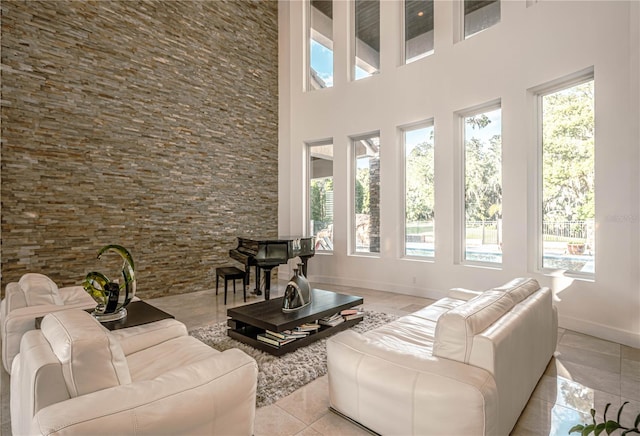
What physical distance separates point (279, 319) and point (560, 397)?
2212 millimetres

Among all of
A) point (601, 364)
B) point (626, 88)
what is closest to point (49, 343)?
point (601, 364)

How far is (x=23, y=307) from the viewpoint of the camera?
8.77 feet

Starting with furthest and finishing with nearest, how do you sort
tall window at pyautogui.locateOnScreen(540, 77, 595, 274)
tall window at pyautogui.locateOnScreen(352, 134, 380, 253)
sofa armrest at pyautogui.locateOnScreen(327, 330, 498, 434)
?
tall window at pyautogui.locateOnScreen(352, 134, 380, 253), tall window at pyautogui.locateOnScreen(540, 77, 595, 274), sofa armrest at pyautogui.locateOnScreen(327, 330, 498, 434)

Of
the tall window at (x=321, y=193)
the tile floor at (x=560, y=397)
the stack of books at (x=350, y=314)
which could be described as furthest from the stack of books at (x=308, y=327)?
the tall window at (x=321, y=193)

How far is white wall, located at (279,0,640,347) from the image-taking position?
3.42m

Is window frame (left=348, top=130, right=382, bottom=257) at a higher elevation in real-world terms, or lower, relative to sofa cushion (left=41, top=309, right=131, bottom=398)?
higher

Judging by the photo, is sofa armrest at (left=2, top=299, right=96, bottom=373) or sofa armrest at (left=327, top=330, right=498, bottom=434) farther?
sofa armrest at (left=2, top=299, right=96, bottom=373)

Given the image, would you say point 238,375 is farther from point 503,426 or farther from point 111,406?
point 503,426

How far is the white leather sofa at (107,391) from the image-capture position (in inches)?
44.1

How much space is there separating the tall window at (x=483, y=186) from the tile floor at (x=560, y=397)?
4.94 feet

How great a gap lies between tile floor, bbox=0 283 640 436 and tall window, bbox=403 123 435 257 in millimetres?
2364

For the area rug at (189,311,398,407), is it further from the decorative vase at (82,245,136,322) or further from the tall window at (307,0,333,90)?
the tall window at (307,0,333,90)

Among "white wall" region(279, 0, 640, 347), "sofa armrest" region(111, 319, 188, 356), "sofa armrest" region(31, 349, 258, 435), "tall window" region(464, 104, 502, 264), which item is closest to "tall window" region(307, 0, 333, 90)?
"white wall" region(279, 0, 640, 347)

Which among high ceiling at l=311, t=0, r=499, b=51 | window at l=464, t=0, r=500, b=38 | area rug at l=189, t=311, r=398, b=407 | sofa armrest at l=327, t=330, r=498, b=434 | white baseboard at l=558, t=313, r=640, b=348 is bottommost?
area rug at l=189, t=311, r=398, b=407
